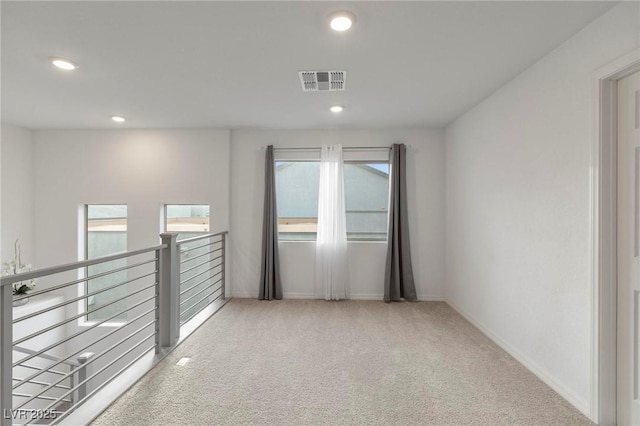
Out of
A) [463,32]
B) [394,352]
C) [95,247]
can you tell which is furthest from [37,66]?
[394,352]

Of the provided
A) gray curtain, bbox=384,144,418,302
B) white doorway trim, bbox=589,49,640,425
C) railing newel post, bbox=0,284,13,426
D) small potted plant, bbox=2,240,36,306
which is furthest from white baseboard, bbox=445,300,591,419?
small potted plant, bbox=2,240,36,306

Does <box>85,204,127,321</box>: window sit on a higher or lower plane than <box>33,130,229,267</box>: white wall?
lower

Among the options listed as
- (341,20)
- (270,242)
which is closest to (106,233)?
(270,242)

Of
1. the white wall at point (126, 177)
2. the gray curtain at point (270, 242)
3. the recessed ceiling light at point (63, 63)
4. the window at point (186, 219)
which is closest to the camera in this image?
the recessed ceiling light at point (63, 63)

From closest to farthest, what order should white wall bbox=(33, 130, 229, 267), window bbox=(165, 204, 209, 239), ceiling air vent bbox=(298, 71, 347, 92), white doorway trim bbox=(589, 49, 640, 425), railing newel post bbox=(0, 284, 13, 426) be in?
railing newel post bbox=(0, 284, 13, 426) < white doorway trim bbox=(589, 49, 640, 425) < ceiling air vent bbox=(298, 71, 347, 92) < white wall bbox=(33, 130, 229, 267) < window bbox=(165, 204, 209, 239)

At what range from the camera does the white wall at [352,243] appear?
13.3ft

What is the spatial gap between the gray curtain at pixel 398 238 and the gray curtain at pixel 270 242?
147 centimetres

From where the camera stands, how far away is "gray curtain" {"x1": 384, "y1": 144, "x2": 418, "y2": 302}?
393 cm

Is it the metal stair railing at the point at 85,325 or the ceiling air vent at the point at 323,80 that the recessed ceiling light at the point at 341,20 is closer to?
the ceiling air vent at the point at 323,80

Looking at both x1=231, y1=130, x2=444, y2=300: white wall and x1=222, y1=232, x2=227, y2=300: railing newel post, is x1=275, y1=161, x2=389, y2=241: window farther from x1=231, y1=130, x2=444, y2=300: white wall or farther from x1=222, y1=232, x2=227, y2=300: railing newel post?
x1=222, y1=232, x2=227, y2=300: railing newel post

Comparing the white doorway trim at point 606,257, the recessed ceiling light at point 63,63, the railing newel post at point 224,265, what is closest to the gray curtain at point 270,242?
the railing newel post at point 224,265

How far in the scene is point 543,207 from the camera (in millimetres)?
2154

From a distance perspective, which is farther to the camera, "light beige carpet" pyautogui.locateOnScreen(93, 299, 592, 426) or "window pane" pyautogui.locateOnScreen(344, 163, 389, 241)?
"window pane" pyautogui.locateOnScreen(344, 163, 389, 241)

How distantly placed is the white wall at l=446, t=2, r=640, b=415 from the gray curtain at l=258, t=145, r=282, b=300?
7.76ft
